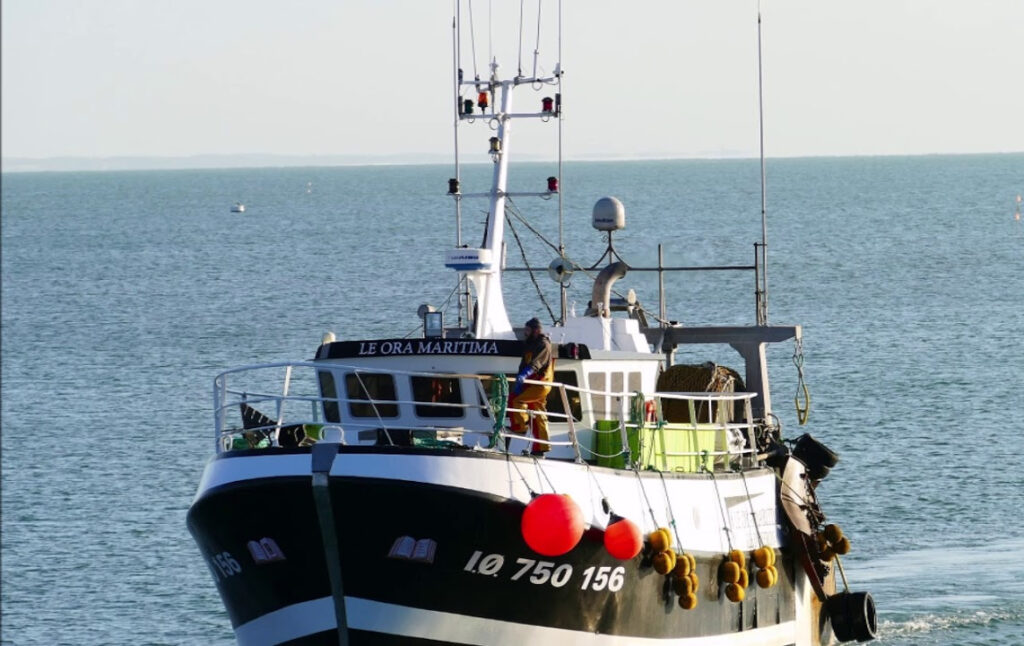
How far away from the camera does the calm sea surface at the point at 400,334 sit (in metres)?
32.7

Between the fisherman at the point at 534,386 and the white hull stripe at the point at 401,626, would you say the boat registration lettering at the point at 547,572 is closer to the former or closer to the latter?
the white hull stripe at the point at 401,626

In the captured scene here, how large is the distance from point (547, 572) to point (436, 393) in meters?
2.78

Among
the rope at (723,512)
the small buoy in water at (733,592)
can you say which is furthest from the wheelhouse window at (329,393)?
the small buoy in water at (733,592)

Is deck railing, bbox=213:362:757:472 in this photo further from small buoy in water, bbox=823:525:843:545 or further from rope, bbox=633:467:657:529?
small buoy in water, bbox=823:525:843:545

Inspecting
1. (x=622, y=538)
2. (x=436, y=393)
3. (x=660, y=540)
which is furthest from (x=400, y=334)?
(x=622, y=538)

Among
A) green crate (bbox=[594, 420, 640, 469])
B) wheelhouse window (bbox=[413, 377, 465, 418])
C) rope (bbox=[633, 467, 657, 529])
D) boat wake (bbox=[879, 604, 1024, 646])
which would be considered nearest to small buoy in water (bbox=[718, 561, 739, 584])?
rope (bbox=[633, 467, 657, 529])

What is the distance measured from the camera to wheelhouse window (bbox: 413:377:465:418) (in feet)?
73.5

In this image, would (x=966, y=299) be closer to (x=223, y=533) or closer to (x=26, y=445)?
(x=26, y=445)

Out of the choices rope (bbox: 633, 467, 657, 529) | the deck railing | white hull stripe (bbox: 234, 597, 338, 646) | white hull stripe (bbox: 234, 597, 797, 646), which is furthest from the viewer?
rope (bbox: 633, 467, 657, 529)

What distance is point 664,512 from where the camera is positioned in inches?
876

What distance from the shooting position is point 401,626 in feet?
66.1

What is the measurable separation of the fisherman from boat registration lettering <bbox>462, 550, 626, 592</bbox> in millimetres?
1350

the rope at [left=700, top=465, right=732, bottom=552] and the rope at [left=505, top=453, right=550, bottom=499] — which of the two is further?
the rope at [left=700, top=465, right=732, bottom=552]

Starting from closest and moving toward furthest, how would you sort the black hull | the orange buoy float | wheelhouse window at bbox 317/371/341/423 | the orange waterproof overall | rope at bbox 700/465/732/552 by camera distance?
1. the black hull
2. the orange waterproof overall
3. the orange buoy float
4. wheelhouse window at bbox 317/371/341/423
5. rope at bbox 700/465/732/552
